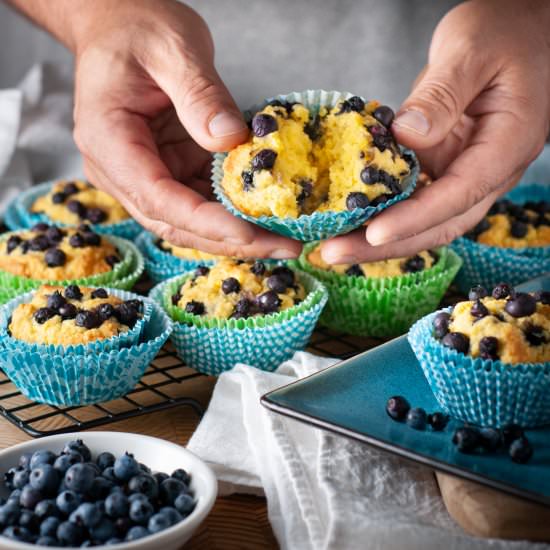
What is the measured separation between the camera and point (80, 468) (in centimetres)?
245

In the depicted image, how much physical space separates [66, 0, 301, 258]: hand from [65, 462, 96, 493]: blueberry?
1236 mm

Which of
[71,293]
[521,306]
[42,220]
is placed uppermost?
[521,306]

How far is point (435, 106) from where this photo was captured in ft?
11.0

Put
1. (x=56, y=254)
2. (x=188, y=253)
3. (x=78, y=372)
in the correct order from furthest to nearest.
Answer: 1. (x=188, y=253)
2. (x=56, y=254)
3. (x=78, y=372)

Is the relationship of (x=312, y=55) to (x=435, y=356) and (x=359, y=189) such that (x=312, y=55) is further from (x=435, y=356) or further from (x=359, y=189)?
(x=435, y=356)

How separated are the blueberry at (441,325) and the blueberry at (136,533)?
3.86ft

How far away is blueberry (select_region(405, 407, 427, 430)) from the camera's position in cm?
278

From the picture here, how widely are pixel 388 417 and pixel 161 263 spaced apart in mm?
1988

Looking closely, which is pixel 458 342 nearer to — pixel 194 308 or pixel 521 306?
pixel 521 306

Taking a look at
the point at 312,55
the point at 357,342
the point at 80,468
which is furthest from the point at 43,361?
the point at 312,55

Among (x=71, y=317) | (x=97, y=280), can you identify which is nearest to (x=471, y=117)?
(x=97, y=280)

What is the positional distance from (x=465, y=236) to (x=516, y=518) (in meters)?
2.39

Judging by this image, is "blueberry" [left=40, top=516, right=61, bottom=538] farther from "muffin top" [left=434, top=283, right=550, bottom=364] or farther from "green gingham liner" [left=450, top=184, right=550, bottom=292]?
"green gingham liner" [left=450, top=184, right=550, bottom=292]

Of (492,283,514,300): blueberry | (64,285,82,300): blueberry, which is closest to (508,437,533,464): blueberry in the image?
(492,283,514,300): blueberry
